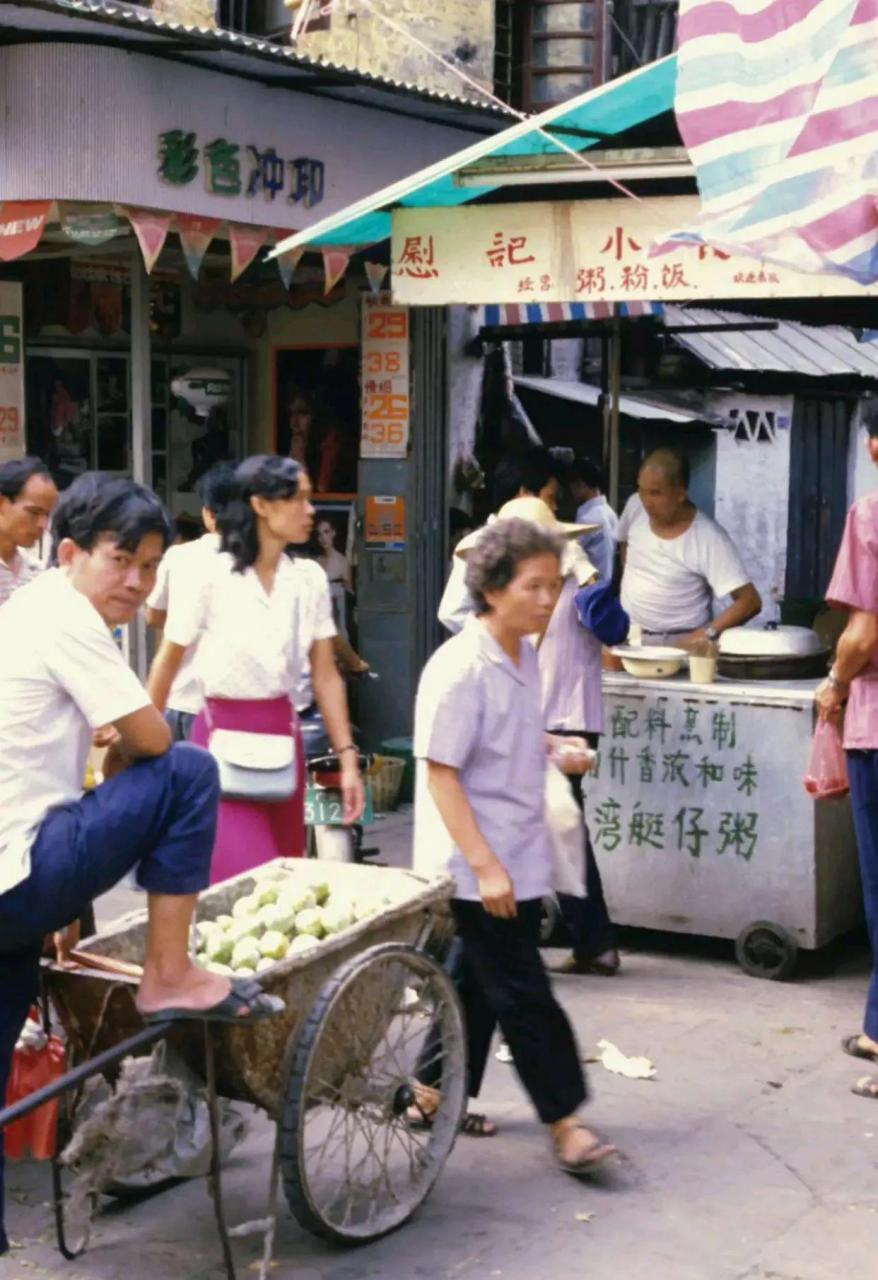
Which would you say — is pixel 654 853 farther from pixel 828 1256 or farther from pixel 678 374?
pixel 678 374

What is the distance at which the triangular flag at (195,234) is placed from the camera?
8992mm

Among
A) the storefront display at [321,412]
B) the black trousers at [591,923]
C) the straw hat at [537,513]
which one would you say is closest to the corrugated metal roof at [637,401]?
the storefront display at [321,412]

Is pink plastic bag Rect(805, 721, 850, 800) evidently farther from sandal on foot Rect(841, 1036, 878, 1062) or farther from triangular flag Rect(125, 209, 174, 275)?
triangular flag Rect(125, 209, 174, 275)

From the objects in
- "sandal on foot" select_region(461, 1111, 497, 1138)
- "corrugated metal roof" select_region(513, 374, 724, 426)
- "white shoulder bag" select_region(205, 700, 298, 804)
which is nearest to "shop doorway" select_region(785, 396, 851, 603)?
"corrugated metal roof" select_region(513, 374, 724, 426)

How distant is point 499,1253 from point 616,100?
4.11m

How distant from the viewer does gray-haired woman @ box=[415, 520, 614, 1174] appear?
4633 millimetres

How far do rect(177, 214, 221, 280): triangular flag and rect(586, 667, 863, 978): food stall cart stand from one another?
3402mm

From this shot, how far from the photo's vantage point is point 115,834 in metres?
3.73

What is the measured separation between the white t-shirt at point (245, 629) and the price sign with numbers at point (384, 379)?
15.3 feet

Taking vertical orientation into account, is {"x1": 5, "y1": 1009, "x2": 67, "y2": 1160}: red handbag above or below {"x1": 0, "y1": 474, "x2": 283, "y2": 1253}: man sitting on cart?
below

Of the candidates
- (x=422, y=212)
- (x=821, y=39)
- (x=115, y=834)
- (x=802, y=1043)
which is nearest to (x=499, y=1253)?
(x=115, y=834)

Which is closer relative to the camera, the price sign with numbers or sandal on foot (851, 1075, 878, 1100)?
sandal on foot (851, 1075, 878, 1100)

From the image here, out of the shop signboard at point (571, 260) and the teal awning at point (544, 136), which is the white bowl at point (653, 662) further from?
the teal awning at point (544, 136)

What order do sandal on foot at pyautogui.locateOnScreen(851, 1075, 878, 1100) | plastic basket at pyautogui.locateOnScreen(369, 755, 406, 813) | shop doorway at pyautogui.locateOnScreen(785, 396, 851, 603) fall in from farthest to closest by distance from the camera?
shop doorway at pyautogui.locateOnScreen(785, 396, 851, 603) → plastic basket at pyautogui.locateOnScreen(369, 755, 406, 813) → sandal on foot at pyautogui.locateOnScreen(851, 1075, 878, 1100)
